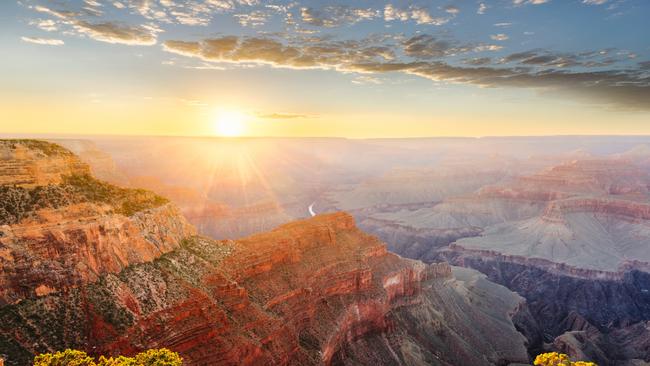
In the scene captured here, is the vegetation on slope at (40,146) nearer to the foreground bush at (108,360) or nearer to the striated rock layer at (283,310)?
the striated rock layer at (283,310)

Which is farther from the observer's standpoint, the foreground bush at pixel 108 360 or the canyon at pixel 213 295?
the canyon at pixel 213 295

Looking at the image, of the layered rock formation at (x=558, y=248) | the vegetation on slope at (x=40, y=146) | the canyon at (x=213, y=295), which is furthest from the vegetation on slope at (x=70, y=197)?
the layered rock formation at (x=558, y=248)

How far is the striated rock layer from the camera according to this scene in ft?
110

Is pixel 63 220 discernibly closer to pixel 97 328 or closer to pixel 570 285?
pixel 97 328

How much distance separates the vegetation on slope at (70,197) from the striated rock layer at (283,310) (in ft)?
22.1

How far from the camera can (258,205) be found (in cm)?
17188

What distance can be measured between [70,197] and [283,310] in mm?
27588

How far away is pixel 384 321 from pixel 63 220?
49268mm

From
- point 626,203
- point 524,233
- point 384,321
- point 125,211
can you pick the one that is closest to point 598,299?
point 524,233

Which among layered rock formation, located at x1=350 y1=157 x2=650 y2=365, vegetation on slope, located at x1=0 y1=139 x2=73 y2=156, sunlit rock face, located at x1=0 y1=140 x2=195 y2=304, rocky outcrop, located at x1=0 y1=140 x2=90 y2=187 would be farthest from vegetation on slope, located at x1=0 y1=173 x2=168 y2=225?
layered rock formation, located at x1=350 y1=157 x2=650 y2=365

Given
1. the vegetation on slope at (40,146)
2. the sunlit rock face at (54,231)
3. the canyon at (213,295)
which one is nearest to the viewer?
the sunlit rock face at (54,231)

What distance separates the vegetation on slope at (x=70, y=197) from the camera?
111 feet

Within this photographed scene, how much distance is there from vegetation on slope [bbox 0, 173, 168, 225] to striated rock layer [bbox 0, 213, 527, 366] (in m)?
6.72

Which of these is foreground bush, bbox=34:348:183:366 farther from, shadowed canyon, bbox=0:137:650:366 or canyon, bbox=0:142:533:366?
canyon, bbox=0:142:533:366
